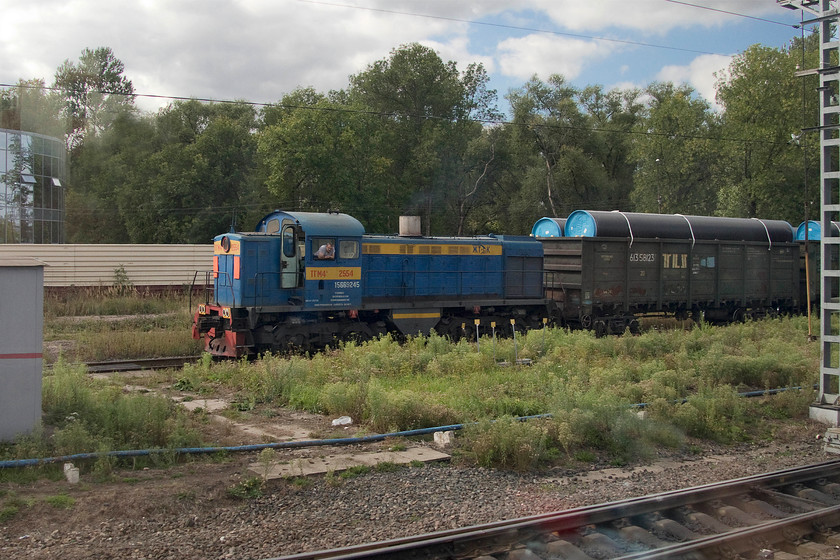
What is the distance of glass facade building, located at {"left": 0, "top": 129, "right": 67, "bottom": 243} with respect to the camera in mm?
37141

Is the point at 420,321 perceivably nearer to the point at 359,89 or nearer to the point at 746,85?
the point at 746,85

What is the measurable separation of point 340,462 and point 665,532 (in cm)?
379

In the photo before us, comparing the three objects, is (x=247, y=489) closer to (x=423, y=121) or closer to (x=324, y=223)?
(x=324, y=223)

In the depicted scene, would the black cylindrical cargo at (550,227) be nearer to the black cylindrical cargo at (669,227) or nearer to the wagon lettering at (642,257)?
the black cylindrical cargo at (669,227)

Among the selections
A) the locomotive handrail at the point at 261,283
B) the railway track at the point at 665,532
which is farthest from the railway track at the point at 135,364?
the railway track at the point at 665,532

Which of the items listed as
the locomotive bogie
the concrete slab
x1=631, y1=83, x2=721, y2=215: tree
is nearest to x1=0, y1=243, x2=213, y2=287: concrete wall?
Answer: the locomotive bogie

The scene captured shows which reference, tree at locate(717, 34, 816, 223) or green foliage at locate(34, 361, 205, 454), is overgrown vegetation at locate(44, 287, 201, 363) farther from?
tree at locate(717, 34, 816, 223)

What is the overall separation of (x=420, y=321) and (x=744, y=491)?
1163 cm

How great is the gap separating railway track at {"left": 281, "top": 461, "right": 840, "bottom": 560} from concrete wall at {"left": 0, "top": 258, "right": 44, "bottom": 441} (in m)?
4.68

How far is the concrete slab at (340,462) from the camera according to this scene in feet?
24.9

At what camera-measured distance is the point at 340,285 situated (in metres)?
16.7

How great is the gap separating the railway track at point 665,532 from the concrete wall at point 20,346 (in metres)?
4.68

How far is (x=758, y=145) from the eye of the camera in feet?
132

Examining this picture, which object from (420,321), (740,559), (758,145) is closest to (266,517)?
(740,559)
